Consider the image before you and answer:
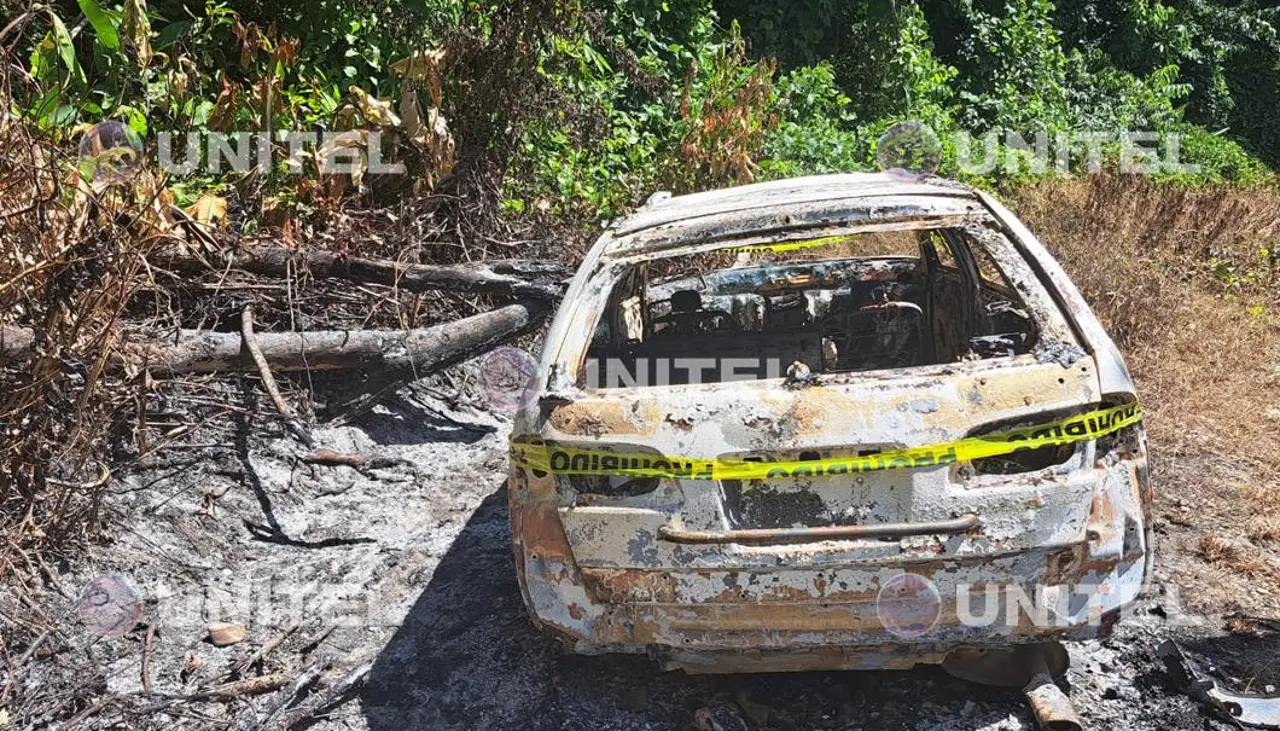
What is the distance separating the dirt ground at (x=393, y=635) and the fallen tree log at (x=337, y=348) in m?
0.38

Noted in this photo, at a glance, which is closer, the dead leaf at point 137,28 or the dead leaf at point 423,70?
the dead leaf at point 137,28

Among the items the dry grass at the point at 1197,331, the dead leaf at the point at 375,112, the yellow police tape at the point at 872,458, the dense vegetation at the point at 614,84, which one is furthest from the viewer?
the dead leaf at the point at 375,112

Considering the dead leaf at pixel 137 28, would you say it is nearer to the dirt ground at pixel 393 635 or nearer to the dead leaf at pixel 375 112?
the dead leaf at pixel 375 112

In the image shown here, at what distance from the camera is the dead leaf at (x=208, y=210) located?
539 cm

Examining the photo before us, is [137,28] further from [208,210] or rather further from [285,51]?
[208,210]

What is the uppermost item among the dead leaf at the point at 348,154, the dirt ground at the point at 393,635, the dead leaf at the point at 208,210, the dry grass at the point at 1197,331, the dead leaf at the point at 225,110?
the dead leaf at the point at 225,110

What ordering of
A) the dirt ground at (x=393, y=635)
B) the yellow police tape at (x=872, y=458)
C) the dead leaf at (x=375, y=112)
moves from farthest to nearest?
the dead leaf at (x=375, y=112), the dirt ground at (x=393, y=635), the yellow police tape at (x=872, y=458)

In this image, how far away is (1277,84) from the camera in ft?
53.1

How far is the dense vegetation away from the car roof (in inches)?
89.6

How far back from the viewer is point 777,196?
11.7 feet

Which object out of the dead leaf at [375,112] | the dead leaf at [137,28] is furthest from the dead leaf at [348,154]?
the dead leaf at [137,28]

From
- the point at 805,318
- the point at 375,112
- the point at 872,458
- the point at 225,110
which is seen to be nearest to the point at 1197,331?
the point at 805,318

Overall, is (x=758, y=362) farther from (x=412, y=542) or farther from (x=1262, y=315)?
(x=1262, y=315)

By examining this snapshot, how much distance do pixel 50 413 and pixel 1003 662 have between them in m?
3.71
